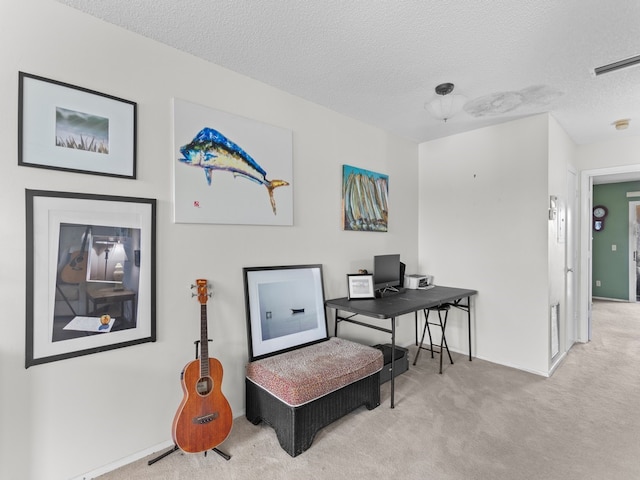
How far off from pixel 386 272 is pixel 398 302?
453 mm

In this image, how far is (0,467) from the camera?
1549 mm

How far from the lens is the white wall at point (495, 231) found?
3150 millimetres

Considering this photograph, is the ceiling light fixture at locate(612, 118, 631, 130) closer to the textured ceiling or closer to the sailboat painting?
the textured ceiling

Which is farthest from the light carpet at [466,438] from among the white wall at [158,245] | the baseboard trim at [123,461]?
the white wall at [158,245]

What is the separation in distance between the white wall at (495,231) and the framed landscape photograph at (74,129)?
3.26 metres

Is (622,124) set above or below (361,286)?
above

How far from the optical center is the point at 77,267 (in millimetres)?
1747

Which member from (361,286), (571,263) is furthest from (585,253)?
(361,286)

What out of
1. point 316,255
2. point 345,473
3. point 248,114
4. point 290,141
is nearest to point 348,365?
point 345,473

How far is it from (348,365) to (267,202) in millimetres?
1372

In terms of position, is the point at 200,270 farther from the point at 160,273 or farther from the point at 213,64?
the point at 213,64

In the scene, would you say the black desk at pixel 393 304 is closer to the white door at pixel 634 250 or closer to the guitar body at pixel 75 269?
the guitar body at pixel 75 269

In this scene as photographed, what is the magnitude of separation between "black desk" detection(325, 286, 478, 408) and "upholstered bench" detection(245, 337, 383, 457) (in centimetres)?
25

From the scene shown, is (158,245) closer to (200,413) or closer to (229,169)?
(229,169)
